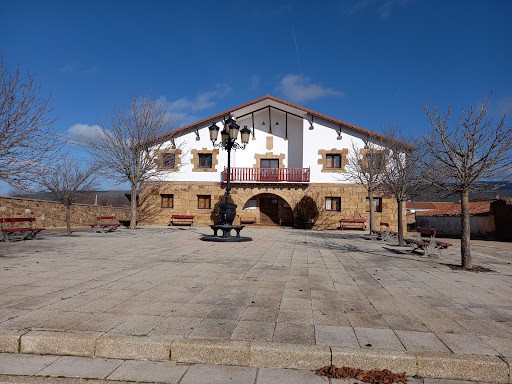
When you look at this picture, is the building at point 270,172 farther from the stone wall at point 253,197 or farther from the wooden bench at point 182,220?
the wooden bench at point 182,220

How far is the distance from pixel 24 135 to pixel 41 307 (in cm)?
644

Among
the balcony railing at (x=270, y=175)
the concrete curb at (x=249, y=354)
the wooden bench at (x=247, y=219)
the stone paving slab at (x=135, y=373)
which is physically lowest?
the stone paving slab at (x=135, y=373)

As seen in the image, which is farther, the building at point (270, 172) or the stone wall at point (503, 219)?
the building at point (270, 172)

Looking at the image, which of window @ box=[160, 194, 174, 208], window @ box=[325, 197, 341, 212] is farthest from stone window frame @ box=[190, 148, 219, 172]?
window @ box=[325, 197, 341, 212]

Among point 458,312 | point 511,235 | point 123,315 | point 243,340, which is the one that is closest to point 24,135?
point 123,315

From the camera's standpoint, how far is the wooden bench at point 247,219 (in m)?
23.6

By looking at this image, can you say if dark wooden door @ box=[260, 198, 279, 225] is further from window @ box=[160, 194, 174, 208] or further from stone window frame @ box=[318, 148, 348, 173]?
window @ box=[160, 194, 174, 208]

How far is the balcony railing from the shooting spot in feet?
74.4

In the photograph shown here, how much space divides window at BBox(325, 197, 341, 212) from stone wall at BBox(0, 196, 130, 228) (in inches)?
598

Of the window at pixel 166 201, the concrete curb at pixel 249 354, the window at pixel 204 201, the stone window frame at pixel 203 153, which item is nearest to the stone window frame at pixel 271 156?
the stone window frame at pixel 203 153

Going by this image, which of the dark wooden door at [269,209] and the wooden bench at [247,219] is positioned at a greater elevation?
the dark wooden door at [269,209]

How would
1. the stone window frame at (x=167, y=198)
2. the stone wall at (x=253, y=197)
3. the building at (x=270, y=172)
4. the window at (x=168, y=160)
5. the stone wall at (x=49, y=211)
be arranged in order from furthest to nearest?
the stone window frame at (x=167, y=198), the window at (x=168, y=160), the building at (x=270, y=172), the stone wall at (x=253, y=197), the stone wall at (x=49, y=211)

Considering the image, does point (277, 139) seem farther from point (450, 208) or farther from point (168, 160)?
point (450, 208)

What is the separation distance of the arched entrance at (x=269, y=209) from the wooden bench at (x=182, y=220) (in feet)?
12.9
